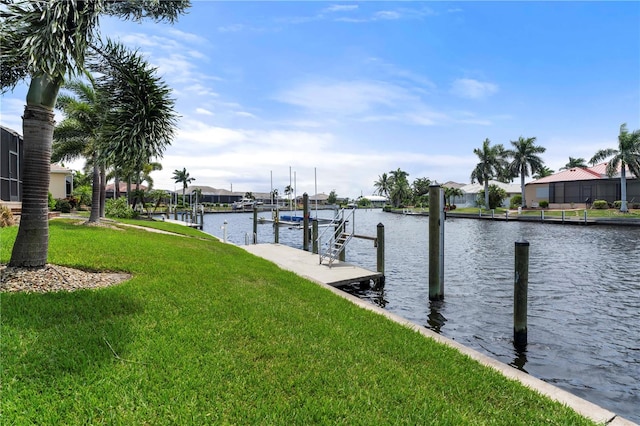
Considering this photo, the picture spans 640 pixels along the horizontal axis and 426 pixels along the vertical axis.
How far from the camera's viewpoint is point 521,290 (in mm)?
7016

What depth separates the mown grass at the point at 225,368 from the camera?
3.17m

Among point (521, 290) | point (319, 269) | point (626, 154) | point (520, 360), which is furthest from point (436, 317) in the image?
point (626, 154)

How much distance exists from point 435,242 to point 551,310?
3.32 m

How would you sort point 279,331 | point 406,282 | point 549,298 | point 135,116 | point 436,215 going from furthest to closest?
point 406,282, point 549,298, point 436,215, point 135,116, point 279,331

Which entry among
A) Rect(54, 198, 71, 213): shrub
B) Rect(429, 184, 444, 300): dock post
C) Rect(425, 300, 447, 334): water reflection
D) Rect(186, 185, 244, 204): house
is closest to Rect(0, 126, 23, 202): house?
Rect(54, 198, 71, 213): shrub

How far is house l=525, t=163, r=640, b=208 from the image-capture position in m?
47.8

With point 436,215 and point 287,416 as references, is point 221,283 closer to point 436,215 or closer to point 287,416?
point 287,416

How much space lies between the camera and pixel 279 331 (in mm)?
4969

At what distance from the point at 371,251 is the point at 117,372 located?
58.2 ft

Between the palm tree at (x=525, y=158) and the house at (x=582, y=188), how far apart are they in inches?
99.9

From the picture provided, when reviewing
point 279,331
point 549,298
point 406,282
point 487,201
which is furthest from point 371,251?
point 487,201

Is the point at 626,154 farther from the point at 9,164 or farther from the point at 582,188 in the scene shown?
the point at 9,164

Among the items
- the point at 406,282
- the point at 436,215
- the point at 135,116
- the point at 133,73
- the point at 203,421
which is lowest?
the point at 406,282

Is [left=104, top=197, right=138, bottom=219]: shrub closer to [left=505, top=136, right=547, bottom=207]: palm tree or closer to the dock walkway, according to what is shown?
the dock walkway
